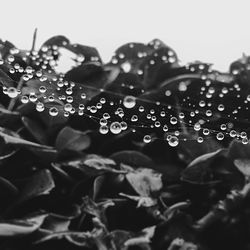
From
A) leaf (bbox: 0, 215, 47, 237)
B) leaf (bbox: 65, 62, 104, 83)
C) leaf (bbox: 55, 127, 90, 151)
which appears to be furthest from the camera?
leaf (bbox: 65, 62, 104, 83)

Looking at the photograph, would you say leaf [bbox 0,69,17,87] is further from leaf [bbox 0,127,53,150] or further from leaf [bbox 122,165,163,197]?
leaf [bbox 122,165,163,197]

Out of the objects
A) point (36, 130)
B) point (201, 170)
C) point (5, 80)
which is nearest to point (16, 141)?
point (36, 130)

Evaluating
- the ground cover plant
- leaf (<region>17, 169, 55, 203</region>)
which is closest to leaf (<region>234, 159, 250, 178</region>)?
the ground cover plant

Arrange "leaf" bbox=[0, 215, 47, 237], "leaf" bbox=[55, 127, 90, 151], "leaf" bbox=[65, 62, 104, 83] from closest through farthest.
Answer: "leaf" bbox=[0, 215, 47, 237]
"leaf" bbox=[55, 127, 90, 151]
"leaf" bbox=[65, 62, 104, 83]

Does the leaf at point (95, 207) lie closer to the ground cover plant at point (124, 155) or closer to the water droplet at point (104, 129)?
the ground cover plant at point (124, 155)

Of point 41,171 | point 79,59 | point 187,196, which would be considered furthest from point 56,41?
point 187,196

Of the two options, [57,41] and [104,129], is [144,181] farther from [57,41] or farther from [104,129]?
[57,41]
